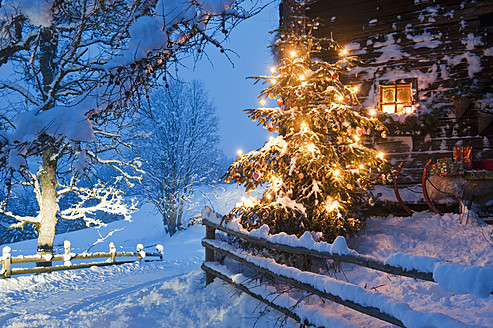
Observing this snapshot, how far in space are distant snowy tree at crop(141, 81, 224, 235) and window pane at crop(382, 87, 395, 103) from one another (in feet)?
48.3

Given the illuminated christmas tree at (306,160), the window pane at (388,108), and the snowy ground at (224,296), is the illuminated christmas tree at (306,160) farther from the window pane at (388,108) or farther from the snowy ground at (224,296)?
the window pane at (388,108)

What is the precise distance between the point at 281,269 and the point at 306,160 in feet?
6.05

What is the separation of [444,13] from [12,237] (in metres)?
33.1

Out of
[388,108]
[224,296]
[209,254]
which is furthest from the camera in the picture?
[388,108]

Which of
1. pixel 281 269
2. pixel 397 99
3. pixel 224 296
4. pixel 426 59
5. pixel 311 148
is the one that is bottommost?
pixel 224 296

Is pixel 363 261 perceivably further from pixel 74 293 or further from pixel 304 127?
pixel 74 293

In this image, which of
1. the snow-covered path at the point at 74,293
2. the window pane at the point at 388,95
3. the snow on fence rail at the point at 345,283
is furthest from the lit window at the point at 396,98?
the snow-covered path at the point at 74,293

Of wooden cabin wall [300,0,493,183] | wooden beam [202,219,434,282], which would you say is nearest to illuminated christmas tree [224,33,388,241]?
wooden beam [202,219,434,282]

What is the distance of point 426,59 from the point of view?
26.7ft

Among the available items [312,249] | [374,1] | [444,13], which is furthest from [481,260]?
[374,1]

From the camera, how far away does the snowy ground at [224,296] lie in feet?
12.9

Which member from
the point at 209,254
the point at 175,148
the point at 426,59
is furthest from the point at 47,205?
the point at 426,59

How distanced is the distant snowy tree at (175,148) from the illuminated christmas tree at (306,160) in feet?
51.2

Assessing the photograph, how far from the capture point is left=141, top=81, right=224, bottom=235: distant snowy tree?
21.2m
